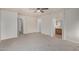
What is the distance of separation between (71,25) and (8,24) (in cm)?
139

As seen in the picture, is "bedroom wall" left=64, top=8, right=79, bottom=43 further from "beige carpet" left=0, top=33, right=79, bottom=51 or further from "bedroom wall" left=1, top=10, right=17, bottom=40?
"bedroom wall" left=1, top=10, right=17, bottom=40

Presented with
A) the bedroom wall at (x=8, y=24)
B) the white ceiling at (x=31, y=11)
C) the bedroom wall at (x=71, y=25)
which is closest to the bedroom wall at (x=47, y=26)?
the white ceiling at (x=31, y=11)

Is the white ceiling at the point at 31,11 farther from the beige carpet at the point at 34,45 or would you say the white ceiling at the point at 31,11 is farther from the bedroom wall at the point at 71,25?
the beige carpet at the point at 34,45

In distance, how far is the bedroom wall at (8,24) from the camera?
2.32 m

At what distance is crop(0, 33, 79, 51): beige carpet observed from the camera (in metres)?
2.32

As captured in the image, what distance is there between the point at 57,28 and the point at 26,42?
77 cm

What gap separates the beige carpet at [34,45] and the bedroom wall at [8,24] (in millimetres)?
117

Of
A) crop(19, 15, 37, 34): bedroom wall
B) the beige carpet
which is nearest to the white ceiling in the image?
crop(19, 15, 37, 34): bedroom wall

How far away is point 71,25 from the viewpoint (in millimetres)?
2365

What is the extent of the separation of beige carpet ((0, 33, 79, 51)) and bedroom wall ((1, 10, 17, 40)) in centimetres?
12

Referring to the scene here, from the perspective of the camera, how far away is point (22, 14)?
7.82 feet
